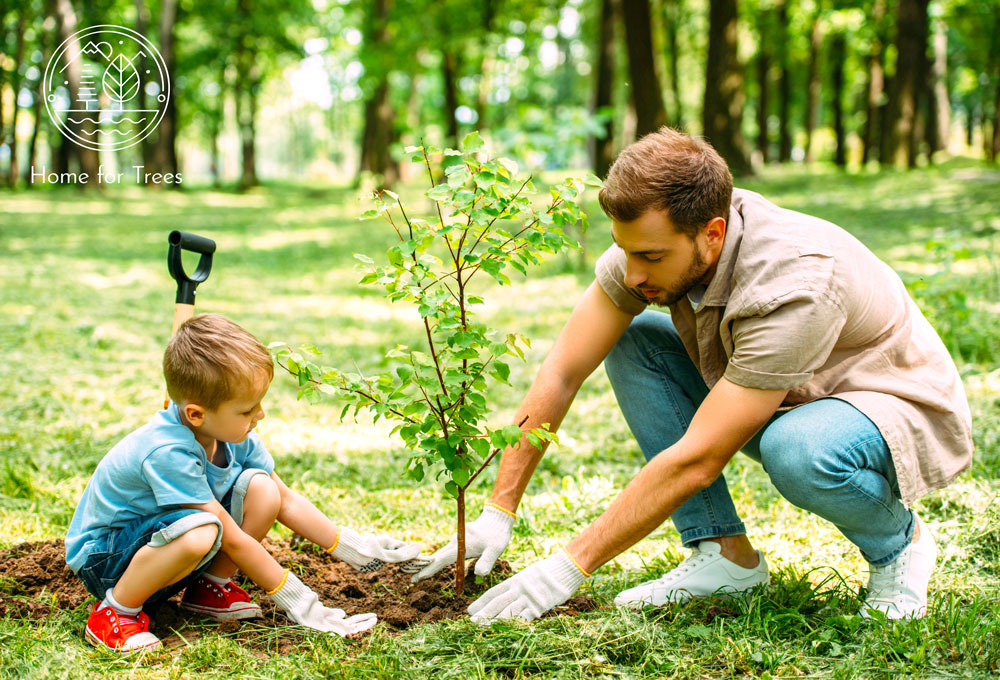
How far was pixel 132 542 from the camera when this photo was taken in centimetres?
238

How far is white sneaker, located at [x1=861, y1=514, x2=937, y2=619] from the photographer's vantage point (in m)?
2.46

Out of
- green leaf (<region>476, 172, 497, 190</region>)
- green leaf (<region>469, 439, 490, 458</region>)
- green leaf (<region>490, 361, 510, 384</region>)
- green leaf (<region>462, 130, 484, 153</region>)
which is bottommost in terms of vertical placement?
green leaf (<region>469, 439, 490, 458</region>)

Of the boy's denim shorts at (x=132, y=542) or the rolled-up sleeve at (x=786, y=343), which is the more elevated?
the rolled-up sleeve at (x=786, y=343)

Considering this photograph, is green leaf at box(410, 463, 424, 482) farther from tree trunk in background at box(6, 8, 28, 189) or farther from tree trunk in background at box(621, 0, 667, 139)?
tree trunk in background at box(6, 8, 28, 189)

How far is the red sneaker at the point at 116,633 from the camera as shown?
235 cm

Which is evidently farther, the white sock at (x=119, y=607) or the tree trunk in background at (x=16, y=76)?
the tree trunk in background at (x=16, y=76)

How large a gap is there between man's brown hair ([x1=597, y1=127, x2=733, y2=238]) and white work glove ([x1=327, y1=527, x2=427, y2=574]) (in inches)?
54.3

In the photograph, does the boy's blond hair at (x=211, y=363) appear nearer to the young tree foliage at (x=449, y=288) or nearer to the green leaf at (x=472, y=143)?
the young tree foliage at (x=449, y=288)

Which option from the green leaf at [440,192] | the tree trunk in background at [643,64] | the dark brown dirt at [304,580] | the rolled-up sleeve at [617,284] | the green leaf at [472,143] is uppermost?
the tree trunk in background at [643,64]

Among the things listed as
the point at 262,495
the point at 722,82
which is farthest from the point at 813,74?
the point at 262,495

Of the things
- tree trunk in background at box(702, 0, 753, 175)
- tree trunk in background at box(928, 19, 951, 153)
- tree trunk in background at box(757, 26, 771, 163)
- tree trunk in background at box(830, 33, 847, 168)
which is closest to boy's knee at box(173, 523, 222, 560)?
tree trunk in background at box(702, 0, 753, 175)

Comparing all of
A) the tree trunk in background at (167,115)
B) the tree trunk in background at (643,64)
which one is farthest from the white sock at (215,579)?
the tree trunk in background at (167,115)

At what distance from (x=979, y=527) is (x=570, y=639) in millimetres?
1733

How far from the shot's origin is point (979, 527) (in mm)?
3064
